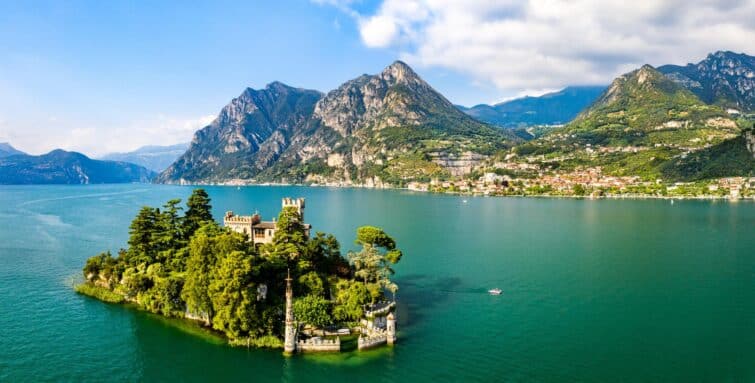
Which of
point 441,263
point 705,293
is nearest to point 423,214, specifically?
point 441,263

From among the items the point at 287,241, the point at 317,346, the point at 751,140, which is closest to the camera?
the point at 317,346

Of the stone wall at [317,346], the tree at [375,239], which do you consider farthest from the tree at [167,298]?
the tree at [375,239]

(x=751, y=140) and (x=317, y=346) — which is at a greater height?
(x=751, y=140)

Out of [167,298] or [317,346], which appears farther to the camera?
[167,298]

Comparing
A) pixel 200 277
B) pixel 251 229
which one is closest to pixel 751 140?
pixel 251 229

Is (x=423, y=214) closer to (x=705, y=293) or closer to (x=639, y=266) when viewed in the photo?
(x=639, y=266)

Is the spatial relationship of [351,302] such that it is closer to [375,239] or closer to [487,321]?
[375,239]

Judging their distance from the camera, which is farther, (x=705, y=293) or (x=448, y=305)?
(x=705, y=293)
